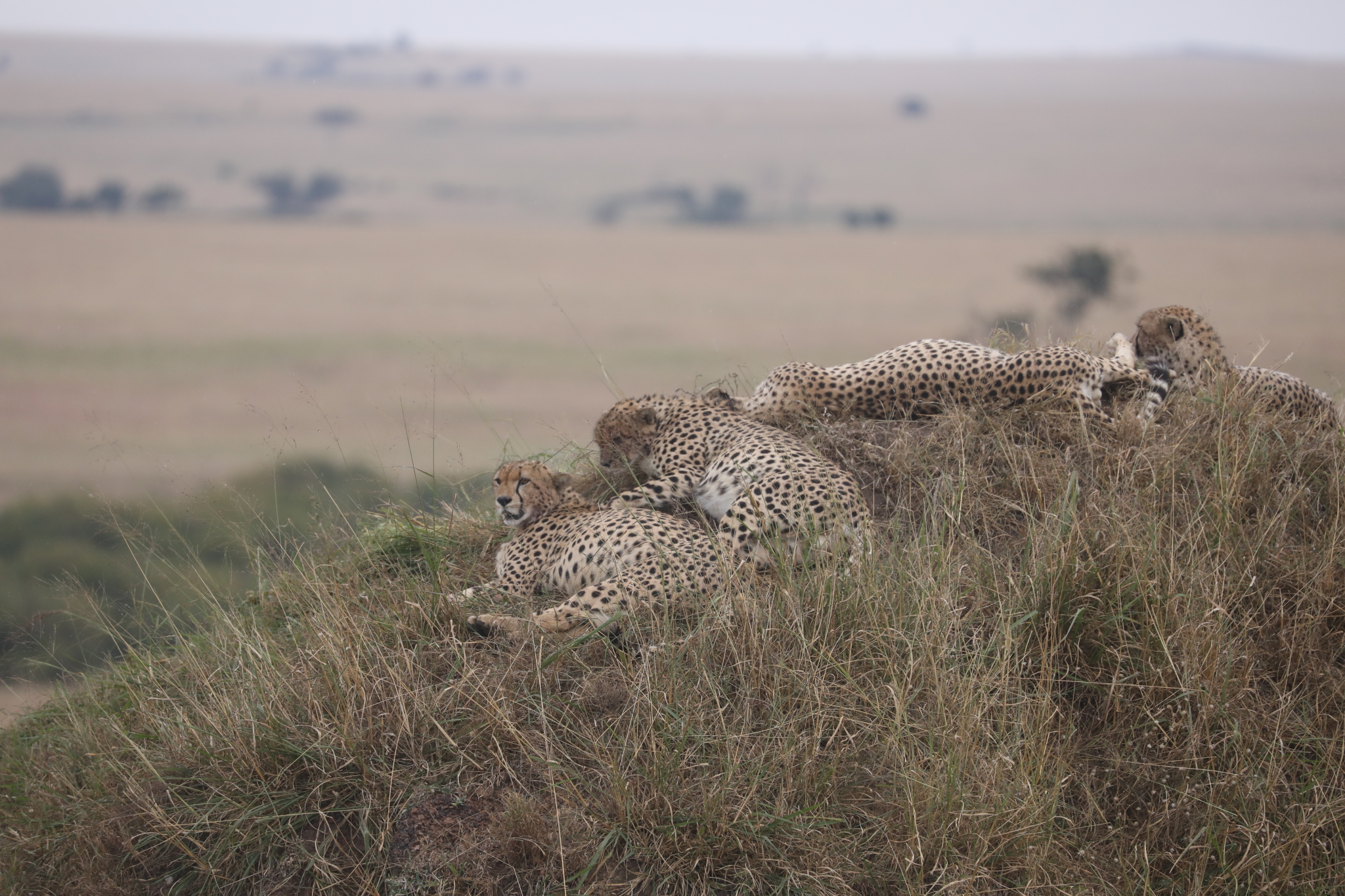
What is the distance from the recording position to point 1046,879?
242cm

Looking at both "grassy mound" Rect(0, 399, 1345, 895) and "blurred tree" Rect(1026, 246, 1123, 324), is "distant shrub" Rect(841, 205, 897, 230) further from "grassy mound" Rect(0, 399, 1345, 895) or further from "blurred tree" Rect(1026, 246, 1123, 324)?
"grassy mound" Rect(0, 399, 1345, 895)

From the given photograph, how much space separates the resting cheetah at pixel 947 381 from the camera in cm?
411

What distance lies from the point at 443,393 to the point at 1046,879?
9.90 ft

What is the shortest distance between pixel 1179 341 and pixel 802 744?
2920 millimetres

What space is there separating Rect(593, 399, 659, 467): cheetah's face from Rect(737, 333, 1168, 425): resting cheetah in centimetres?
47

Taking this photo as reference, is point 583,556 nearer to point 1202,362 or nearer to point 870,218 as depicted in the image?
point 1202,362

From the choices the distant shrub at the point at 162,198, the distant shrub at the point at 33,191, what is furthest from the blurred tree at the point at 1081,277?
the distant shrub at the point at 33,191

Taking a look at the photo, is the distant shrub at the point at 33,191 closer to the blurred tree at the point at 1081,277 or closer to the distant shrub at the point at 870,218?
the distant shrub at the point at 870,218

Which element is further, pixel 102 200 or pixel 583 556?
pixel 102 200

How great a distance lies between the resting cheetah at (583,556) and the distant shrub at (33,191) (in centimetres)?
4916

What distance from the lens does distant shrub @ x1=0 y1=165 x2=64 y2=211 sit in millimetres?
44094

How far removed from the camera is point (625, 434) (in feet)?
14.0

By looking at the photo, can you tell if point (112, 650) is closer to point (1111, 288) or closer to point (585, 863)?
point (585, 863)

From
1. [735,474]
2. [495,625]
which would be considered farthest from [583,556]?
[735,474]
